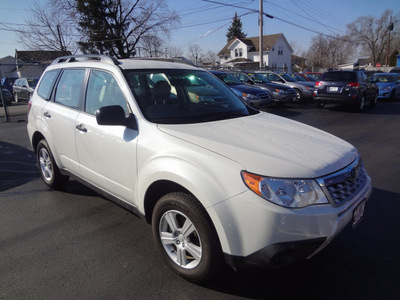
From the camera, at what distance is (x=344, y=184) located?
7.46ft

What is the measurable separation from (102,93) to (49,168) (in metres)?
1.77

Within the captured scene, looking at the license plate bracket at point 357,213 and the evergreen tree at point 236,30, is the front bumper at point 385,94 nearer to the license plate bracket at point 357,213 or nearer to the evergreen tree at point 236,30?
the license plate bracket at point 357,213

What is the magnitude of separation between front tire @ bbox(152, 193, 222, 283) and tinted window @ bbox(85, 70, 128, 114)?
3.74 feet

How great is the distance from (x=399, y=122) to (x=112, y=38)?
106 feet

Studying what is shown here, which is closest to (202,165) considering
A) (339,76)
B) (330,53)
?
(339,76)

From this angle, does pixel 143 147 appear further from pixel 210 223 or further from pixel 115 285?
pixel 115 285

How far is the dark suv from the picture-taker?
11.8 meters

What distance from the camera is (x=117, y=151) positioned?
111 inches

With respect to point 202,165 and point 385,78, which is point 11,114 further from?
point 385,78

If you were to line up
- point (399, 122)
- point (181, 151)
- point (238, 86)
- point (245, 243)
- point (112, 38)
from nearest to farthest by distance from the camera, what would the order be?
point (245, 243) < point (181, 151) < point (399, 122) < point (238, 86) < point (112, 38)

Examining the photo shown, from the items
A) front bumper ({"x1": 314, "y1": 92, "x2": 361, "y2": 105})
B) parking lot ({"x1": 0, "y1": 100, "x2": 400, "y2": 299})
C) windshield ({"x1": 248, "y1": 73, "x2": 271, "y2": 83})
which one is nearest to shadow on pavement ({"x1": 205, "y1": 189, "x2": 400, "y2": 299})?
parking lot ({"x1": 0, "y1": 100, "x2": 400, "y2": 299})

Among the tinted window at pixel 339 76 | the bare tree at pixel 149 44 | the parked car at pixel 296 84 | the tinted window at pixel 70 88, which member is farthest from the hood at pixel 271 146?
the bare tree at pixel 149 44

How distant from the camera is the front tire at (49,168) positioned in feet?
13.4

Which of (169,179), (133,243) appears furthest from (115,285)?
(169,179)
